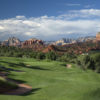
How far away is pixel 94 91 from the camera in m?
15.0

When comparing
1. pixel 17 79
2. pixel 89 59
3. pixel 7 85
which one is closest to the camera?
pixel 7 85

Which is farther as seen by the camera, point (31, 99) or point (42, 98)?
point (42, 98)

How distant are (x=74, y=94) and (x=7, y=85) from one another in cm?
698

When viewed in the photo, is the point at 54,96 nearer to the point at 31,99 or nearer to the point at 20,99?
the point at 31,99

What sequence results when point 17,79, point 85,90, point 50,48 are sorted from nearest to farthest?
point 85,90, point 17,79, point 50,48

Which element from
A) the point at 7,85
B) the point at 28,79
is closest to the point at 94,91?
the point at 7,85

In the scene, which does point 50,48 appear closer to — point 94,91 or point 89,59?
point 89,59

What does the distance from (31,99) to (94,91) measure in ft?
19.1

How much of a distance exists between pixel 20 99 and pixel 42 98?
2107 mm

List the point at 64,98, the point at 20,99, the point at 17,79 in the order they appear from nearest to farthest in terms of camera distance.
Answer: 1. the point at 20,99
2. the point at 64,98
3. the point at 17,79

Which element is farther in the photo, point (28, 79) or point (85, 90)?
point (28, 79)

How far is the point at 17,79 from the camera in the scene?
22.2 meters

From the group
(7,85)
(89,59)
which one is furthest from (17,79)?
(89,59)

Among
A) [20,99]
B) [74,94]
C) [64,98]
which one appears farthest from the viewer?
[74,94]
